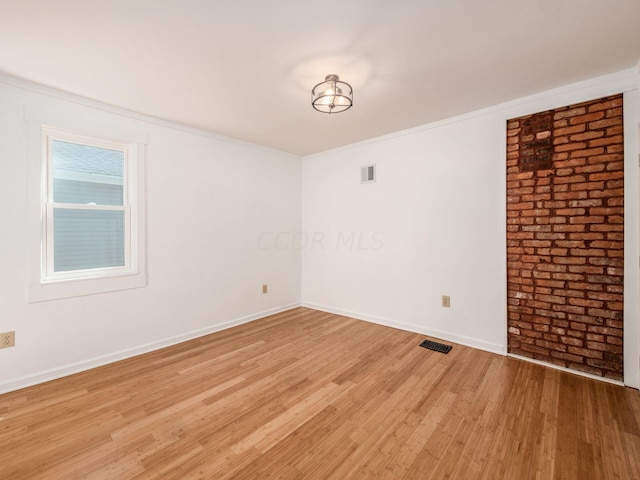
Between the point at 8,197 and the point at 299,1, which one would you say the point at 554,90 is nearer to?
the point at 299,1

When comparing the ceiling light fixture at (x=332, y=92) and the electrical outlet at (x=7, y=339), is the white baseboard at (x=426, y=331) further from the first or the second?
the electrical outlet at (x=7, y=339)

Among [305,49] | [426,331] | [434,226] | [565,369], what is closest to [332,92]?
[305,49]

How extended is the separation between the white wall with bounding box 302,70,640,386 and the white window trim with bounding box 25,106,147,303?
244 centimetres

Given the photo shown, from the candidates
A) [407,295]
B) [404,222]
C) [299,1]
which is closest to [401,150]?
[404,222]

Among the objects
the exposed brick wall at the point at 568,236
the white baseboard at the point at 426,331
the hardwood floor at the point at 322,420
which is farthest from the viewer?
the white baseboard at the point at 426,331

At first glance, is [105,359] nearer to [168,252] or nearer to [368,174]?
[168,252]

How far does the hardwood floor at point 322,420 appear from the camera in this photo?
154cm

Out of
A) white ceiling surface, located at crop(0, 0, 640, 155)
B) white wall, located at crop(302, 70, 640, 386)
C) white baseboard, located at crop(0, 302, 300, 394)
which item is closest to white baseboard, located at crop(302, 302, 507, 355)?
white wall, located at crop(302, 70, 640, 386)

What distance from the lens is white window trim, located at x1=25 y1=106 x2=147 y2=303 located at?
239 centimetres

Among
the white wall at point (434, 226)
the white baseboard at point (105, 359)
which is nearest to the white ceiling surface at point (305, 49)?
the white wall at point (434, 226)

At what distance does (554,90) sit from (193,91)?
3.21 metres

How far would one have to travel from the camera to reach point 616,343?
232 cm

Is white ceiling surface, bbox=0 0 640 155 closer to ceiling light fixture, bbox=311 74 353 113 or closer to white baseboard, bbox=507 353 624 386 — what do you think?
ceiling light fixture, bbox=311 74 353 113

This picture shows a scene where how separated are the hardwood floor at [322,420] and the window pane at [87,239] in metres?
1.01
